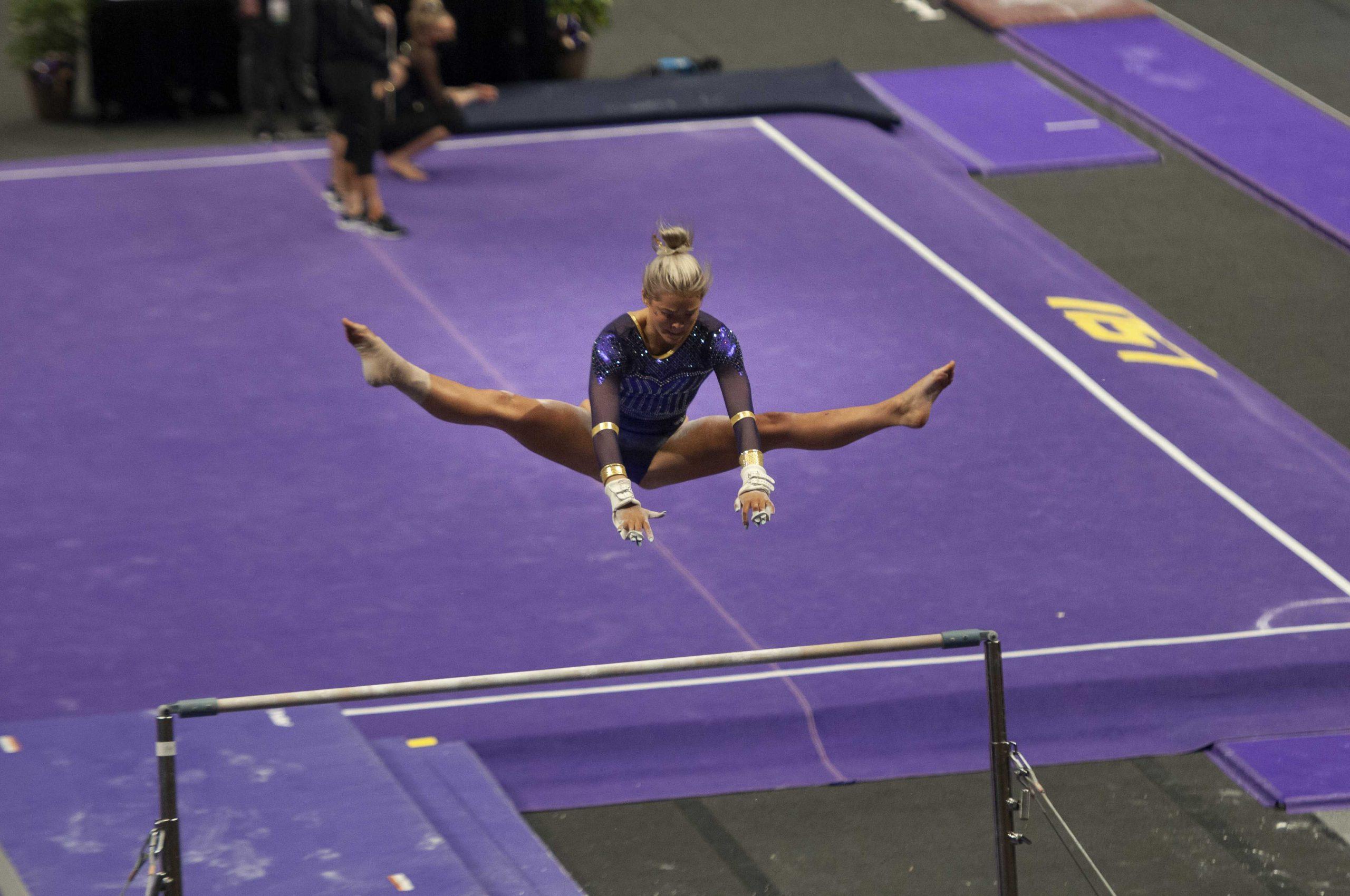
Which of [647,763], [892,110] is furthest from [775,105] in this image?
[647,763]

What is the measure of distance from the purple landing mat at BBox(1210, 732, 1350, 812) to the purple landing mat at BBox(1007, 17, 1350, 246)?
16.7ft

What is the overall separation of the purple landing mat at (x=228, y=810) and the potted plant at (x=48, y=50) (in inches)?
282

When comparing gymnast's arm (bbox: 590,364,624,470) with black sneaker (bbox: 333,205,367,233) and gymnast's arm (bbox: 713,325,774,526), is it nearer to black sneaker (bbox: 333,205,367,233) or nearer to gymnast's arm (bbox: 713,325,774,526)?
gymnast's arm (bbox: 713,325,774,526)

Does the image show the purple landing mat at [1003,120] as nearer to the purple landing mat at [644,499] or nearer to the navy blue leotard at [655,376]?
the purple landing mat at [644,499]

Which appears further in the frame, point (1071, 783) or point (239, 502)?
point (239, 502)

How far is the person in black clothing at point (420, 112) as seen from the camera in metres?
11.0

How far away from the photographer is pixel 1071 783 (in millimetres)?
6660

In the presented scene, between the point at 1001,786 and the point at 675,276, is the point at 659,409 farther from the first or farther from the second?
the point at 1001,786

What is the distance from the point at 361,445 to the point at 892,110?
5.52 metres

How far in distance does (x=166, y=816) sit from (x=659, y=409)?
168 centimetres

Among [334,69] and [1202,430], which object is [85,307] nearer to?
[334,69]

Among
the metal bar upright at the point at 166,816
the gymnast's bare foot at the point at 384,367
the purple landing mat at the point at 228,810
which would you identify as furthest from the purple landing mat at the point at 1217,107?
the metal bar upright at the point at 166,816

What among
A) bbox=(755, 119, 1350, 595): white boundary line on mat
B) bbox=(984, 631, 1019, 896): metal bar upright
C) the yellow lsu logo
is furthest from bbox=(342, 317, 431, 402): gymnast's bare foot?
the yellow lsu logo

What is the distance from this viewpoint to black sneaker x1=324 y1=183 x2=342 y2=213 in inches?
425
